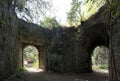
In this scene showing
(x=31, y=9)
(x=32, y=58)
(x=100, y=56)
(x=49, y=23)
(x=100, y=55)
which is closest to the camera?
(x=31, y=9)

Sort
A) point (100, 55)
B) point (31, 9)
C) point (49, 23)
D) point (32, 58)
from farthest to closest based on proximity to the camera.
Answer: point (32, 58) → point (100, 55) → point (49, 23) → point (31, 9)

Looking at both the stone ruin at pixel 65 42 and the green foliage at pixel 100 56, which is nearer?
the stone ruin at pixel 65 42

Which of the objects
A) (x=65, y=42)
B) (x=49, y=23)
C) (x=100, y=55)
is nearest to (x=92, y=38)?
(x=65, y=42)

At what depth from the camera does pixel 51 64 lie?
14.2 m

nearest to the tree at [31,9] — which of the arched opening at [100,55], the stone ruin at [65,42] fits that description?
the stone ruin at [65,42]

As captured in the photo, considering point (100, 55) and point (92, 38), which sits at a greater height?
point (92, 38)

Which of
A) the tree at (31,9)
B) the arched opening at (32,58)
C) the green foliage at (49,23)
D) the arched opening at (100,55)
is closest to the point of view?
the tree at (31,9)

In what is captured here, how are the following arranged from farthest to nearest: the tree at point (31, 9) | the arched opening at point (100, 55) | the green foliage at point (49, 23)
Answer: the arched opening at point (100, 55)
the green foliage at point (49, 23)
the tree at point (31, 9)

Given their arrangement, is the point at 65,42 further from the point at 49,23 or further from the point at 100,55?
the point at 100,55

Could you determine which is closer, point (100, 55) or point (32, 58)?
point (100, 55)

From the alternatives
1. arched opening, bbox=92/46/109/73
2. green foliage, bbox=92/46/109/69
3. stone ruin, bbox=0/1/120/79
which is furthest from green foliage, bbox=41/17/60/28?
green foliage, bbox=92/46/109/69

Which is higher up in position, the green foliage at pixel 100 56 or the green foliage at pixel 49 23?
the green foliage at pixel 49 23

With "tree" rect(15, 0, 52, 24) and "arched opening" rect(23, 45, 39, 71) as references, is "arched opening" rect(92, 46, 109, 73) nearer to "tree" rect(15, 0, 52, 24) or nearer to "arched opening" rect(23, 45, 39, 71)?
"arched opening" rect(23, 45, 39, 71)

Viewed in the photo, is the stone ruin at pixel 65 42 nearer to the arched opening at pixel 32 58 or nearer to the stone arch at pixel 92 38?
the stone arch at pixel 92 38
